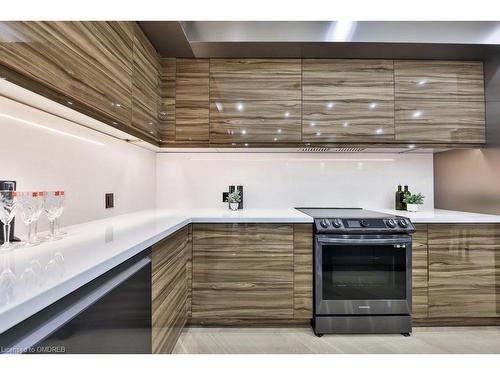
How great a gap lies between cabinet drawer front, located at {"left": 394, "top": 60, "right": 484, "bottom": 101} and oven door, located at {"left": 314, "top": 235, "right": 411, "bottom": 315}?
1.17 meters

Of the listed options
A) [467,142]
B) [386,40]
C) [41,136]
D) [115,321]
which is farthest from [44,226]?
[467,142]

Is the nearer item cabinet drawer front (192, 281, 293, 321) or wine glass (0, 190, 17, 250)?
wine glass (0, 190, 17, 250)

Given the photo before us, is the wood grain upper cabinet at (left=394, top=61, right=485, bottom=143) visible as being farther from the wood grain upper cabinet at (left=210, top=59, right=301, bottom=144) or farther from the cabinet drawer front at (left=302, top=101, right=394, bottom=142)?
the wood grain upper cabinet at (left=210, top=59, right=301, bottom=144)

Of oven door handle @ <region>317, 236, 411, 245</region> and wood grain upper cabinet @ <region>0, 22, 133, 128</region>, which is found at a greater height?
wood grain upper cabinet @ <region>0, 22, 133, 128</region>

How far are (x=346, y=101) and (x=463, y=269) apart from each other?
1497mm

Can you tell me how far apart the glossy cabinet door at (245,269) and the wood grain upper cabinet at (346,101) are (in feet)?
2.92

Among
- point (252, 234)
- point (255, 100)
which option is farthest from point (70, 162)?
point (255, 100)

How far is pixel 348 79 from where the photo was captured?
2.19m

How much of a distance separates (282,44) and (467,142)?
5.49 feet

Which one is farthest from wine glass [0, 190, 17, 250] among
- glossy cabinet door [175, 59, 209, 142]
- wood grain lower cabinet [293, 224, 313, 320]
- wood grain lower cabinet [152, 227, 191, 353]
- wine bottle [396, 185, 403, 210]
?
wine bottle [396, 185, 403, 210]

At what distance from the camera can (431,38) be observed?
195cm

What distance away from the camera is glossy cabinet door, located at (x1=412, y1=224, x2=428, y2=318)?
1.93 meters

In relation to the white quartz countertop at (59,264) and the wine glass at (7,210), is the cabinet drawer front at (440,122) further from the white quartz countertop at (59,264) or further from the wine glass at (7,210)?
the wine glass at (7,210)

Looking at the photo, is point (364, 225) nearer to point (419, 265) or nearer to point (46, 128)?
point (419, 265)
